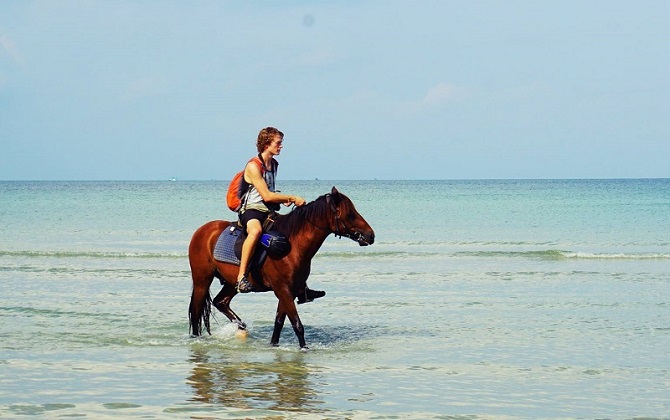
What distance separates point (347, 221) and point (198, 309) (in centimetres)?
234

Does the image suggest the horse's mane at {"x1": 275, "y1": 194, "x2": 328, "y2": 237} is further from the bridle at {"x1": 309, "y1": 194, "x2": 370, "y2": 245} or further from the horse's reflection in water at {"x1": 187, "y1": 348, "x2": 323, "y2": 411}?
the horse's reflection in water at {"x1": 187, "y1": 348, "x2": 323, "y2": 411}

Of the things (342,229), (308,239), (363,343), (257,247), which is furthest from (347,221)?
(363,343)

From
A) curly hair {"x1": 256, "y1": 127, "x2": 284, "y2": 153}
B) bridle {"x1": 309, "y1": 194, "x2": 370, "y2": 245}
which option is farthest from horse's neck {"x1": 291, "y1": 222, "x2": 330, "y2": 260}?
curly hair {"x1": 256, "y1": 127, "x2": 284, "y2": 153}

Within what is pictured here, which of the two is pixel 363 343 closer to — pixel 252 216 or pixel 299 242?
pixel 299 242

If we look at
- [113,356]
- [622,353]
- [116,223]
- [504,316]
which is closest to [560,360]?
[622,353]

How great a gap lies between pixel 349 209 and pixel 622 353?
10.8 ft

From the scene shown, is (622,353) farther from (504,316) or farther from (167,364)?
(167,364)

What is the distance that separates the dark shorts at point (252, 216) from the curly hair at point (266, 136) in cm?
73

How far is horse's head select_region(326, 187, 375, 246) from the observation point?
10.0 m

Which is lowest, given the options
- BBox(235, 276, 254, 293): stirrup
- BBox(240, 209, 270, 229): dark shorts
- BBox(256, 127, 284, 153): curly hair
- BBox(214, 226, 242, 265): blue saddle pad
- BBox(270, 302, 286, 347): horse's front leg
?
BBox(270, 302, 286, 347): horse's front leg

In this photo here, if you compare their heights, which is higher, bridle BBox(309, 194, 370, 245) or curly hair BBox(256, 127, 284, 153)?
curly hair BBox(256, 127, 284, 153)

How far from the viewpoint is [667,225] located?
1453 inches

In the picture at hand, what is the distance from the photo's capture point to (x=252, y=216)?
1042 cm

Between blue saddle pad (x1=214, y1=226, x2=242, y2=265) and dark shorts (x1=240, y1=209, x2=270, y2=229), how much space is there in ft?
0.77
